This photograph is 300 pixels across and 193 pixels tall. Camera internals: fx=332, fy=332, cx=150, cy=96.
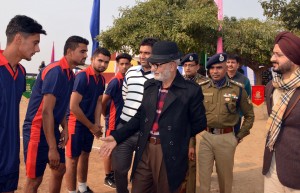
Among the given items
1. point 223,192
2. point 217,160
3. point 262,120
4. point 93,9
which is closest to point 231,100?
point 217,160

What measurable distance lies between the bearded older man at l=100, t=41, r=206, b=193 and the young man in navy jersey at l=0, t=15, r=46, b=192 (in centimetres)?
84

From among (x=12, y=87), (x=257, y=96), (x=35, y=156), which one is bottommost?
(x=257, y=96)

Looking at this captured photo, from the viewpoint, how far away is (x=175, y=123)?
335 centimetres

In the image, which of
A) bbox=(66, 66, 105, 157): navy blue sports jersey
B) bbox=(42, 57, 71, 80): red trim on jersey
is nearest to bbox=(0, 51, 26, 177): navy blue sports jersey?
bbox=(42, 57, 71, 80): red trim on jersey

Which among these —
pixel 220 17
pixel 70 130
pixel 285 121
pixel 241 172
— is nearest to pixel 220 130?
pixel 285 121

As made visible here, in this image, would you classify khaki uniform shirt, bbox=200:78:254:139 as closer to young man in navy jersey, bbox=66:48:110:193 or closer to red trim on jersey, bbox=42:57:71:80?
Result: young man in navy jersey, bbox=66:48:110:193

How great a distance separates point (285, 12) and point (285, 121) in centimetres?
2407

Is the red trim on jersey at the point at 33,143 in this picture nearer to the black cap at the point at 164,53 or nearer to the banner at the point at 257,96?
the black cap at the point at 164,53

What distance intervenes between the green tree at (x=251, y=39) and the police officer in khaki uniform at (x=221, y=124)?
672 inches

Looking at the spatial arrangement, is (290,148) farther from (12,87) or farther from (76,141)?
(76,141)

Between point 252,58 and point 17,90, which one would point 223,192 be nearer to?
point 17,90

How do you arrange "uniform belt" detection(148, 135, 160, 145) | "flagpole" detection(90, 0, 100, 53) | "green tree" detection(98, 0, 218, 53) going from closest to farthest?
1. "uniform belt" detection(148, 135, 160, 145)
2. "green tree" detection(98, 0, 218, 53)
3. "flagpole" detection(90, 0, 100, 53)

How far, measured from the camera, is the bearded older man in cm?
335

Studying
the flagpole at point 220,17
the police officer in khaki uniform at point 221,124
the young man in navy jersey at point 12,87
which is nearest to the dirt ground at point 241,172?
the police officer in khaki uniform at point 221,124
